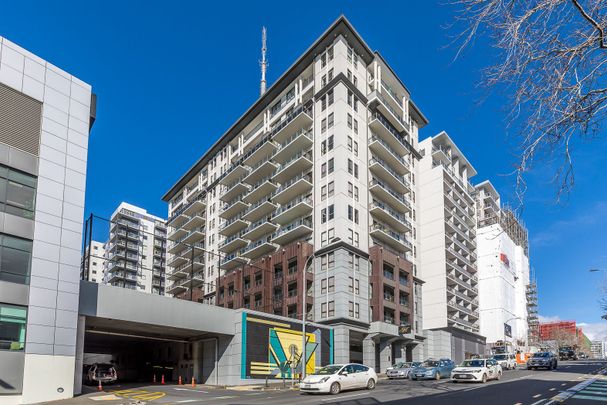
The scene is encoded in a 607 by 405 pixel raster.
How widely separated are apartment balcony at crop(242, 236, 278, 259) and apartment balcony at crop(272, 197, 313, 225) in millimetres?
3231

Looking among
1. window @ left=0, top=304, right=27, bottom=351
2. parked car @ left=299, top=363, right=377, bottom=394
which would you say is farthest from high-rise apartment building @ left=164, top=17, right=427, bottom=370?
window @ left=0, top=304, right=27, bottom=351

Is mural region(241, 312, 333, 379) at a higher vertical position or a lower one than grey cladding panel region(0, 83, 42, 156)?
lower

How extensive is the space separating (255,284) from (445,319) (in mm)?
29179

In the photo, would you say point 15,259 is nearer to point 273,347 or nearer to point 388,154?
point 273,347

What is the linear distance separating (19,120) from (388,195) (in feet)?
146

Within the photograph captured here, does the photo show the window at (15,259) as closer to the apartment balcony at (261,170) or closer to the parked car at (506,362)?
the apartment balcony at (261,170)

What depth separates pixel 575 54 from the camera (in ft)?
22.3

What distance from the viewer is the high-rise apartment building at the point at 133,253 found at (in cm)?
11825

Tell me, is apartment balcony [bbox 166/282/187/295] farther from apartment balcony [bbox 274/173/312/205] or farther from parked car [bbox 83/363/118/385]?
parked car [bbox 83/363/118/385]

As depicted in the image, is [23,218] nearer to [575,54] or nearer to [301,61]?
[575,54]

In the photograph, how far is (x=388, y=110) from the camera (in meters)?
64.9

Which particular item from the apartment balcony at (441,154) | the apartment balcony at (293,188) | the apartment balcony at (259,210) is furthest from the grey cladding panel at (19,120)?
the apartment balcony at (441,154)

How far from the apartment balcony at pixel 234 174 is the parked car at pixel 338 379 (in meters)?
49.0

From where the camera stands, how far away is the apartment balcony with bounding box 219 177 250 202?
72.8 meters
